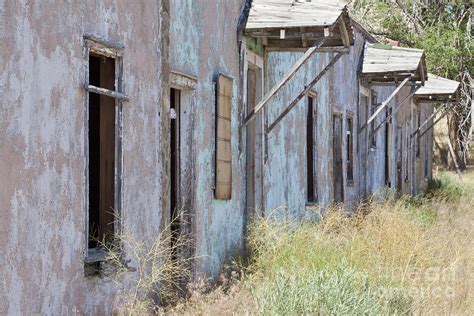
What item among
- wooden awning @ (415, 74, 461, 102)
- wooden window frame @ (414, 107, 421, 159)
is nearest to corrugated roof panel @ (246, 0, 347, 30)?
wooden awning @ (415, 74, 461, 102)

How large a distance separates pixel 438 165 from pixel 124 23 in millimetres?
33024

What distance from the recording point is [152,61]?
26.7 ft

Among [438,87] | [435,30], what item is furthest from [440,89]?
[435,30]

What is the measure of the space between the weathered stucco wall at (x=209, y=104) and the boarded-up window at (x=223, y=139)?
0.28 ft

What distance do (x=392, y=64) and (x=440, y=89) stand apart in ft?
17.8

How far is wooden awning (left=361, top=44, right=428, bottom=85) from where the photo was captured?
56.5 ft

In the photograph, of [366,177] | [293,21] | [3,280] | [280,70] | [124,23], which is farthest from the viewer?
[366,177]

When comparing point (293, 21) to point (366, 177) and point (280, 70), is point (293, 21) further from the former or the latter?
point (366, 177)

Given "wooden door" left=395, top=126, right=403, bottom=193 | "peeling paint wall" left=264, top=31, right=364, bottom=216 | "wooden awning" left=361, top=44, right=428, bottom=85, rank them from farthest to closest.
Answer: "wooden door" left=395, top=126, right=403, bottom=193 → "wooden awning" left=361, top=44, right=428, bottom=85 → "peeling paint wall" left=264, top=31, right=364, bottom=216

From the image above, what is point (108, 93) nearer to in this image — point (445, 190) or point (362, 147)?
point (362, 147)

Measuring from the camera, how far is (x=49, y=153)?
614cm

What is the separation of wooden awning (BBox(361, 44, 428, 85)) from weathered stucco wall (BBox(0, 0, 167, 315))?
1062cm

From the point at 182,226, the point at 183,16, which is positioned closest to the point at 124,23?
the point at 183,16

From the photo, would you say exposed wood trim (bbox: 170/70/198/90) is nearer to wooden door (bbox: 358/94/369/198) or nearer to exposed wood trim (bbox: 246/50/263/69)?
exposed wood trim (bbox: 246/50/263/69)
